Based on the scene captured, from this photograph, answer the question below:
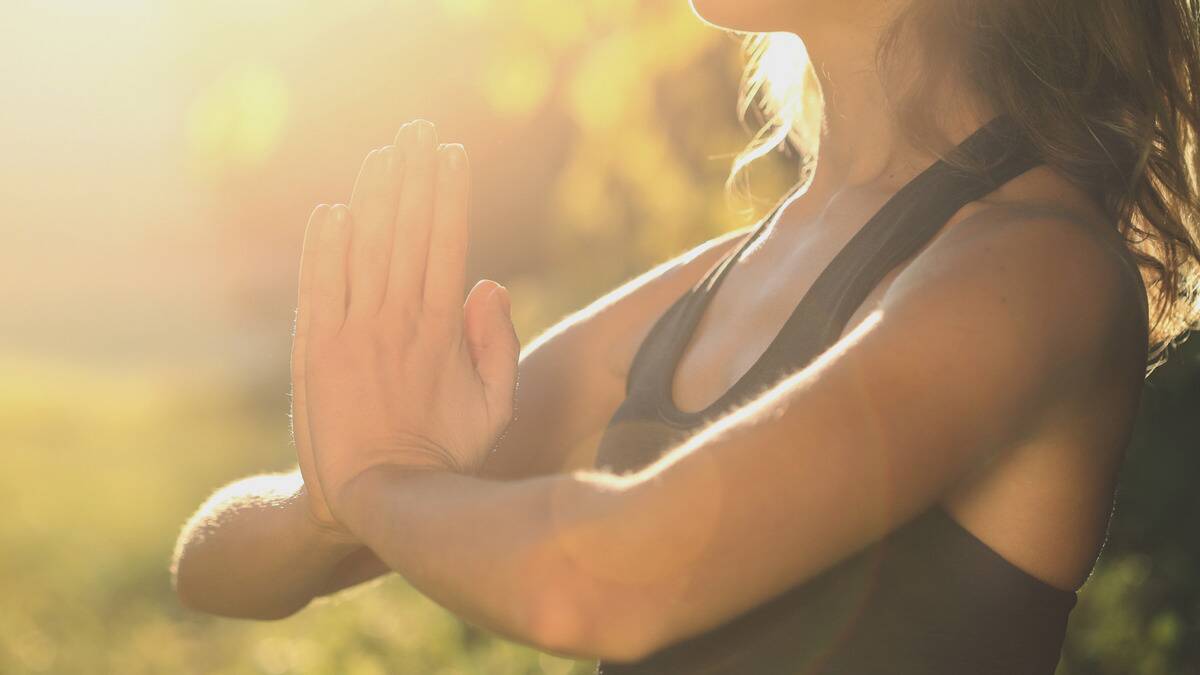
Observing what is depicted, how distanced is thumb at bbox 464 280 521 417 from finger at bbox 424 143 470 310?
0.04 m

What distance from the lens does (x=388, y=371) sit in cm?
154

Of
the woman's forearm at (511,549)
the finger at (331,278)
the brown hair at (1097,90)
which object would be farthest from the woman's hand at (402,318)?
the brown hair at (1097,90)

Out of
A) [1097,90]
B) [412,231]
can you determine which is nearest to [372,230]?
[412,231]

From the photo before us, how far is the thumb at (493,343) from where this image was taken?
5.32 feet

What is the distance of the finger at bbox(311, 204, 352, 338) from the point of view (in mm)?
1556

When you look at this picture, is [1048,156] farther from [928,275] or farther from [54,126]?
[54,126]

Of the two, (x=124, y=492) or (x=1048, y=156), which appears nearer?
(x=1048, y=156)

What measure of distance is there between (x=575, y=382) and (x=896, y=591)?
802 mm

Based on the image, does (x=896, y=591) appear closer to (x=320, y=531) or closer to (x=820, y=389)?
(x=820, y=389)

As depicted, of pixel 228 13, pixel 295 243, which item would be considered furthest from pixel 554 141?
pixel 295 243

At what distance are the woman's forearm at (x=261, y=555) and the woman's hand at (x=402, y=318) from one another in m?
0.35

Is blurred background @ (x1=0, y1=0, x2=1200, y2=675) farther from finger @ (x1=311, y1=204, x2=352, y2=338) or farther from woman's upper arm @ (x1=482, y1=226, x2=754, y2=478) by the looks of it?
finger @ (x1=311, y1=204, x2=352, y2=338)

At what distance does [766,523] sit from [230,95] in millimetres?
2593

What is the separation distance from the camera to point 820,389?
4.20 ft
